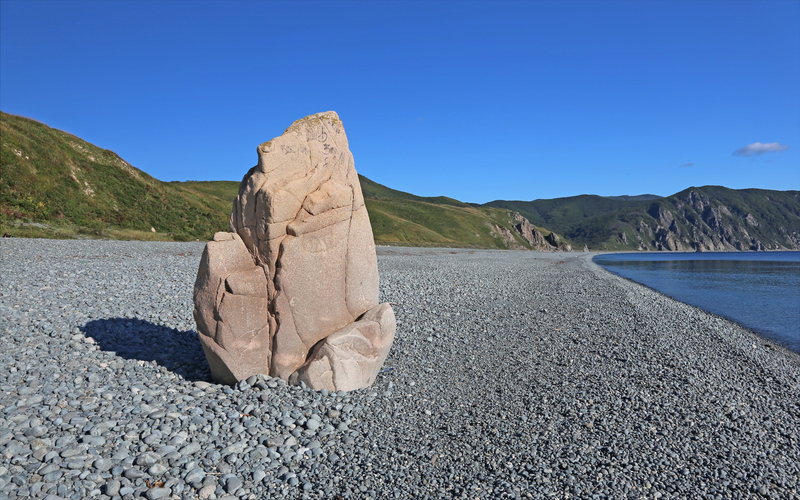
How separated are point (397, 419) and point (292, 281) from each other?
3210 millimetres

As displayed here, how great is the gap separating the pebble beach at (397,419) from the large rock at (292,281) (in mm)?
527

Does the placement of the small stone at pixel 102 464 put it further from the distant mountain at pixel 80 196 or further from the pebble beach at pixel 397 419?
the distant mountain at pixel 80 196

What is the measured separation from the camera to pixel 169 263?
27.9 metres

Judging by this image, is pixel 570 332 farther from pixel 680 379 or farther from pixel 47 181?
pixel 47 181

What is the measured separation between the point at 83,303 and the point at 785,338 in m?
26.4

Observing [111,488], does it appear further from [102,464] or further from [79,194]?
[79,194]

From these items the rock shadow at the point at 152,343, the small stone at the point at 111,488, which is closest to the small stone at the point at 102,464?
the small stone at the point at 111,488

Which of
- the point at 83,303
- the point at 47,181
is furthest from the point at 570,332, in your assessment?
the point at 47,181

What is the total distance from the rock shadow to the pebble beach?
62mm

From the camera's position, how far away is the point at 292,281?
377 inches

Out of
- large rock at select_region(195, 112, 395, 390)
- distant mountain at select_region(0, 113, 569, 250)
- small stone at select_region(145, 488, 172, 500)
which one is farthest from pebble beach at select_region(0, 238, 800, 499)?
distant mountain at select_region(0, 113, 569, 250)

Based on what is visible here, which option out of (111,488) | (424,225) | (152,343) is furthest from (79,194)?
(424,225)

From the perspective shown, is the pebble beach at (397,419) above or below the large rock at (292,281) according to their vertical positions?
below

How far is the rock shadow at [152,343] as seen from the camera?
10366 millimetres
